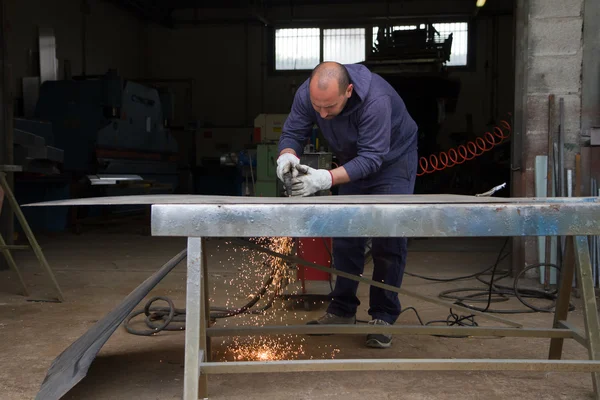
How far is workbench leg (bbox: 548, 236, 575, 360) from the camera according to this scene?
1859 mm

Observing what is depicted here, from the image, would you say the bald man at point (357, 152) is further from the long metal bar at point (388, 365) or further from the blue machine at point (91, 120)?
the blue machine at point (91, 120)

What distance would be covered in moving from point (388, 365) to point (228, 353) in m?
0.87

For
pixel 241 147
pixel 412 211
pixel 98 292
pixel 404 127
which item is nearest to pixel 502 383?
pixel 412 211

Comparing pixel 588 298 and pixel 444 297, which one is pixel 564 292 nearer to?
pixel 588 298

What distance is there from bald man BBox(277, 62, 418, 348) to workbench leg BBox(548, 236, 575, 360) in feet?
2.03

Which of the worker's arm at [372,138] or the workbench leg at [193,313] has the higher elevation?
the worker's arm at [372,138]

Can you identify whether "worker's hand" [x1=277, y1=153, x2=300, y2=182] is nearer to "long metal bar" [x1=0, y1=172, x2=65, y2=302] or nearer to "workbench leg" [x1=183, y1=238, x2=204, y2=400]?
"workbench leg" [x1=183, y1=238, x2=204, y2=400]

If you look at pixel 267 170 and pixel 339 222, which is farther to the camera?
pixel 267 170

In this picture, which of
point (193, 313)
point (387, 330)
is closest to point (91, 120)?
point (387, 330)

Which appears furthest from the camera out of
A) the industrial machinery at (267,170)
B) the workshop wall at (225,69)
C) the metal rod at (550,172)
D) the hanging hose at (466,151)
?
the workshop wall at (225,69)

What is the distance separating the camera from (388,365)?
1.56m

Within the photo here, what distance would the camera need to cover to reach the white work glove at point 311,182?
2.07 m

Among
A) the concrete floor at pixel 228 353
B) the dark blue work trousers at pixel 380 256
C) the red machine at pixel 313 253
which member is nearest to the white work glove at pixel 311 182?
the dark blue work trousers at pixel 380 256

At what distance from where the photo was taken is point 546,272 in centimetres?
346
